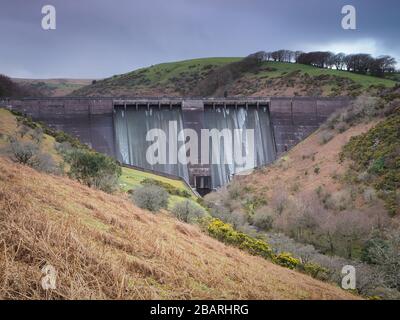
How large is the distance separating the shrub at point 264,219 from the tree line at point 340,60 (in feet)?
201

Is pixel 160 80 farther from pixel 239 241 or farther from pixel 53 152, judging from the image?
pixel 239 241

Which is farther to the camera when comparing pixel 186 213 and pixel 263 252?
pixel 186 213

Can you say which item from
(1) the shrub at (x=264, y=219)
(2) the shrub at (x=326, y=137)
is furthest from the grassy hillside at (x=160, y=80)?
(1) the shrub at (x=264, y=219)

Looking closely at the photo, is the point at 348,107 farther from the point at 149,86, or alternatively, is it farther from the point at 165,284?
the point at 149,86

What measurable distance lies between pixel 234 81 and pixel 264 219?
2320 inches

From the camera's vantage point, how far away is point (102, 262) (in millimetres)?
6879

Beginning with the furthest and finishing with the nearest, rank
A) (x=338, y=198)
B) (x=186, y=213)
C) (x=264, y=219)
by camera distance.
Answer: (x=338, y=198) < (x=264, y=219) < (x=186, y=213)

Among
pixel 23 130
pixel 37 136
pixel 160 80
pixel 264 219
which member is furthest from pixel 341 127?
pixel 160 80

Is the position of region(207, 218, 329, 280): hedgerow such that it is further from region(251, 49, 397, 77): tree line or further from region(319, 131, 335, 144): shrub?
region(251, 49, 397, 77): tree line

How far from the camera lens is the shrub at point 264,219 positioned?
30.5 m

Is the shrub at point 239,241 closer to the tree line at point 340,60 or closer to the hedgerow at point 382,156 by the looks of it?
the hedgerow at point 382,156

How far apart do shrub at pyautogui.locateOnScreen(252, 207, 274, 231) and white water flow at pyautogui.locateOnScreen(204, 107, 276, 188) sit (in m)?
13.9

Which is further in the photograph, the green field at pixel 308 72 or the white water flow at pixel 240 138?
the green field at pixel 308 72
